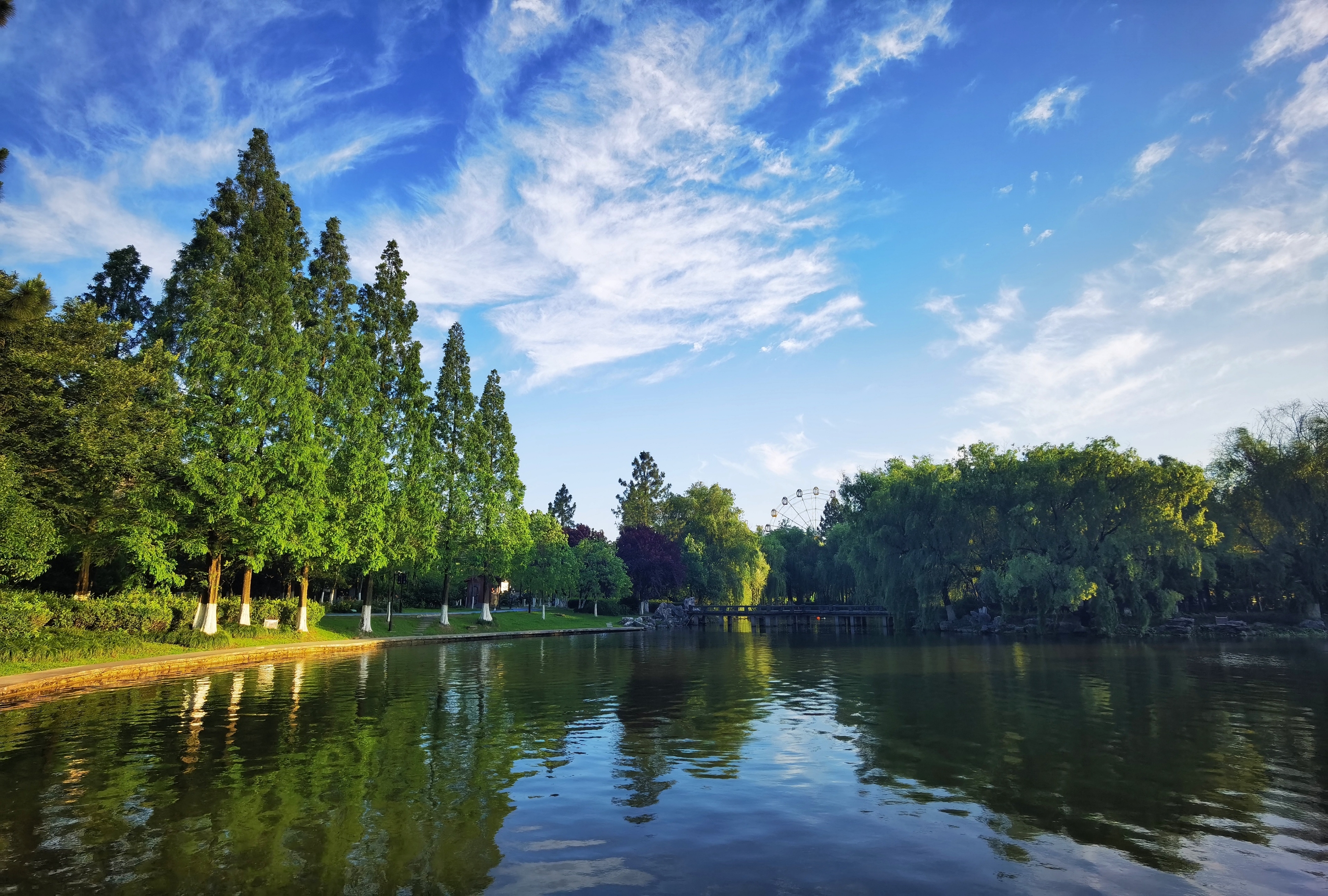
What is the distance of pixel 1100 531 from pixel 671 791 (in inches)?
2265

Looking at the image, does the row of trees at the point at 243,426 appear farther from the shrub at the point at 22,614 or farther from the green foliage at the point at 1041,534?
the green foliage at the point at 1041,534

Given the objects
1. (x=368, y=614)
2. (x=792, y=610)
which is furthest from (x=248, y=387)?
(x=792, y=610)

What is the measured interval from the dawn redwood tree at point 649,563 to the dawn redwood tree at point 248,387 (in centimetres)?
5734

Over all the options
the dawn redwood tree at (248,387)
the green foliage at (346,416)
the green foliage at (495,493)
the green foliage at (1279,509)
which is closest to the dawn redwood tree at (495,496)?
the green foliage at (495,493)

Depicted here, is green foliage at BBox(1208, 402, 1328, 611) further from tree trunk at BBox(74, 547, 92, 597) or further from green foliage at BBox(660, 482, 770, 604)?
tree trunk at BBox(74, 547, 92, 597)

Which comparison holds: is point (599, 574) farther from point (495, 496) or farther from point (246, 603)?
point (246, 603)

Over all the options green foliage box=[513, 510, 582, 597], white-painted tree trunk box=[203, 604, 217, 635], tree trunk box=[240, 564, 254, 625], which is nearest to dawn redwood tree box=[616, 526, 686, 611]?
green foliage box=[513, 510, 582, 597]

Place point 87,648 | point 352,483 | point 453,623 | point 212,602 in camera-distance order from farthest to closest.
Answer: point 453,623 < point 352,483 < point 212,602 < point 87,648

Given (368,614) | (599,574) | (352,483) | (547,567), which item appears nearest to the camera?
(352,483)

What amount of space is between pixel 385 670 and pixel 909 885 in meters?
28.9

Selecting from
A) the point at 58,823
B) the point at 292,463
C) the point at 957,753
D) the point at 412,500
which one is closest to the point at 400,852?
the point at 58,823

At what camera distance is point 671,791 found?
11.8m

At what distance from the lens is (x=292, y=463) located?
4297 centimetres

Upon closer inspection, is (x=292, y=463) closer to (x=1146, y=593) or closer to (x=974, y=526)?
(x=974, y=526)
